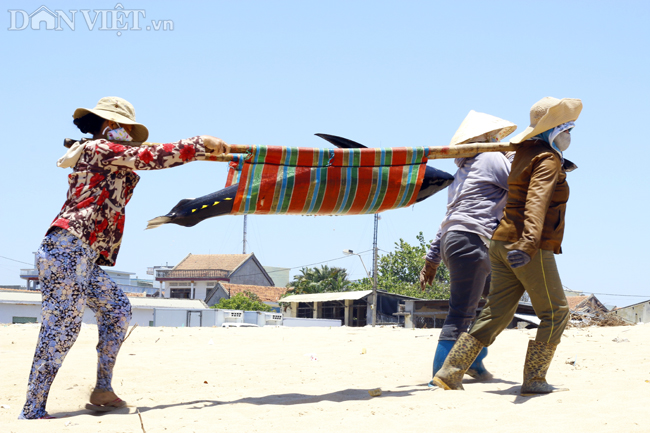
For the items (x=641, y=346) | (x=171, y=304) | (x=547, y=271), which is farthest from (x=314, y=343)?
(x=171, y=304)

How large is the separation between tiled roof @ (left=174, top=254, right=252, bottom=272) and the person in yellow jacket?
59.1m

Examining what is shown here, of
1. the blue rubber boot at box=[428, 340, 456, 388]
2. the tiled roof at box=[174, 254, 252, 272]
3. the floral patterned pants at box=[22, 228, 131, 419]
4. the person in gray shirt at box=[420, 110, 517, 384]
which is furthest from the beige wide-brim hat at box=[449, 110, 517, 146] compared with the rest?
the tiled roof at box=[174, 254, 252, 272]

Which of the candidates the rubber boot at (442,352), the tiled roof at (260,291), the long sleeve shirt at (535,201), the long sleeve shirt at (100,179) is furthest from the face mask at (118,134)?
the tiled roof at (260,291)

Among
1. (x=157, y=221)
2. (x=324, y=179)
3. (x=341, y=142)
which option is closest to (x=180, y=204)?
(x=157, y=221)

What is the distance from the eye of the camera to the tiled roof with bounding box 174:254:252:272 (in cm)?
6322

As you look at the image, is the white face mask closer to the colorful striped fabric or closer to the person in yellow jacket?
the person in yellow jacket

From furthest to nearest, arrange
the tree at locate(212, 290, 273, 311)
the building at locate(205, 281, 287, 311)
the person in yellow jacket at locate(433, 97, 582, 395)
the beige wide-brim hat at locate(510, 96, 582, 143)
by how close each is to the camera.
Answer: the building at locate(205, 281, 287, 311) < the tree at locate(212, 290, 273, 311) < the beige wide-brim hat at locate(510, 96, 582, 143) < the person in yellow jacket at locate(433, 97, 582, 395)

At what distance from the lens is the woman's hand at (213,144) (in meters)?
3.81

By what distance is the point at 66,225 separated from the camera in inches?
137

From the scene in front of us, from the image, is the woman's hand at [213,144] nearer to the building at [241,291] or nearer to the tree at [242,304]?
the tree at [242,304]

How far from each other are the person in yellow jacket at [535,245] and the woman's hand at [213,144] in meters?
1.83

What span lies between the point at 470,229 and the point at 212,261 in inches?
2460

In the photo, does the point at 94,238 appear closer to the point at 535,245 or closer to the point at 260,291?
the point at 535,245

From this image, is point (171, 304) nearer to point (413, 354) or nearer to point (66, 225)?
point (413, 354)
